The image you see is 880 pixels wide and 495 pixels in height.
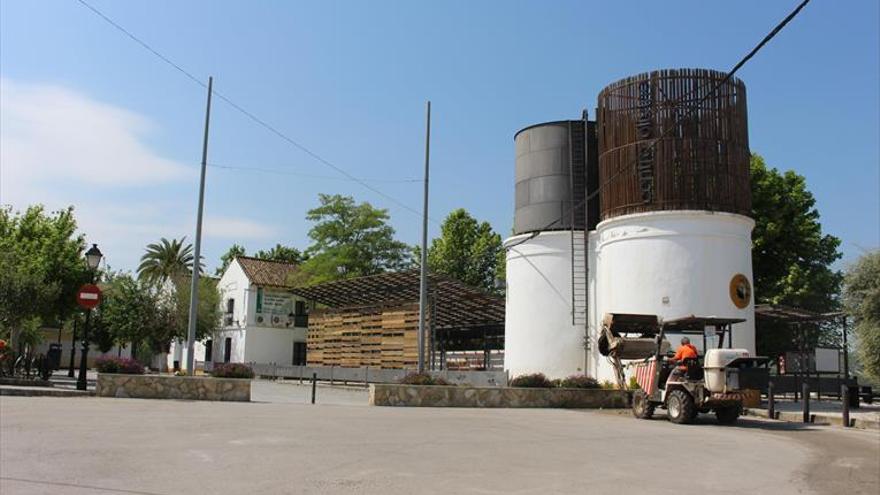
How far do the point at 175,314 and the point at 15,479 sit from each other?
4754 centimetres

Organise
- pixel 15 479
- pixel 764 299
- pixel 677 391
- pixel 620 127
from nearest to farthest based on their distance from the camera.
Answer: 1. pixel 15 479
2. pixel 677 391
3. pixel 620 127
4. pixel 764 299

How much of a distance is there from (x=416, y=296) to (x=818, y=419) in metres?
21.3

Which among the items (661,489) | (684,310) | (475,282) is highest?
(475,282)

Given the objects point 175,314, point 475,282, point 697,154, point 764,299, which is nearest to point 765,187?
point 764,299

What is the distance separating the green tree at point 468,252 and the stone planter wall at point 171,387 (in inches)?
1467

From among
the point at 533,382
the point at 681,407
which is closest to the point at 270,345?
the point at 533,382

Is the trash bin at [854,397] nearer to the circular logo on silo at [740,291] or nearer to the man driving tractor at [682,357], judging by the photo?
the circular logo on silo at [740,291]

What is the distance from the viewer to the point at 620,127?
1069 inches

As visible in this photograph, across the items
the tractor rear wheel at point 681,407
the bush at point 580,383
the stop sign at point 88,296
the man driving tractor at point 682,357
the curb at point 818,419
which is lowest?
the curb at point 818,419

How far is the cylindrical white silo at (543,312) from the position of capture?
28.8 metres

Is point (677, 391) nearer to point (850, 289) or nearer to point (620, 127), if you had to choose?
point (850, 289)

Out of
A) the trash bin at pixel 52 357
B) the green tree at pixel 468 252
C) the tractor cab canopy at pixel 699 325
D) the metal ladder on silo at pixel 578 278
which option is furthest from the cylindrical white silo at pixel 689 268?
the green tree at pixel 468 252

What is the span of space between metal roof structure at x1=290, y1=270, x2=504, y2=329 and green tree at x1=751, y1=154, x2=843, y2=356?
1217 centimetres

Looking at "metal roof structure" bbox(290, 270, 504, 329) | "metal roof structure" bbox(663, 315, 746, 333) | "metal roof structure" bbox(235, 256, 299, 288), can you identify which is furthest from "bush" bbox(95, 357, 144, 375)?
"metal roof structure" bbox(235, 256, 299, 288)
